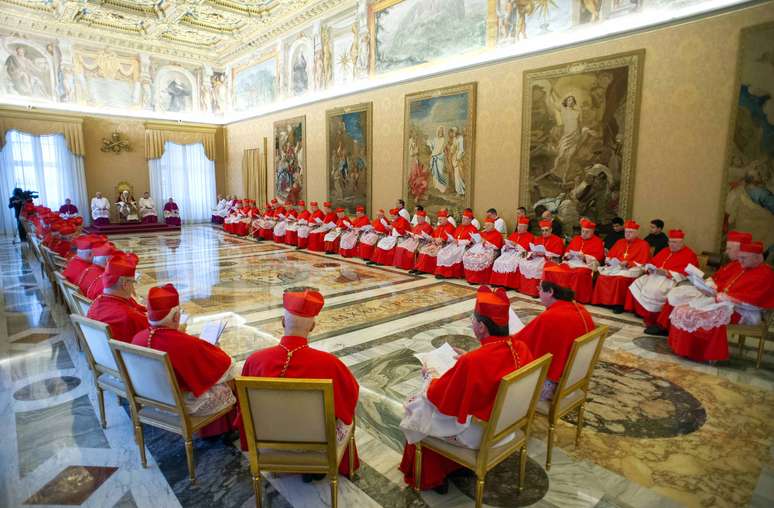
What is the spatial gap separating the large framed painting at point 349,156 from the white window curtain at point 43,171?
1078 cm

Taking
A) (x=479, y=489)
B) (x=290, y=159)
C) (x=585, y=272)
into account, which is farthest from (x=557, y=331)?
(x=290, y=159)

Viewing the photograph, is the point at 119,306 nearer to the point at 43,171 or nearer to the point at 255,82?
the point at 255,82

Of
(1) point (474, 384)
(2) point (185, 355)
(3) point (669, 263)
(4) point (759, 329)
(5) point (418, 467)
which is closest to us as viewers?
(1) point (474, 384)

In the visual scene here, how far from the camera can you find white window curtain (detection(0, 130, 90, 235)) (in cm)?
1616

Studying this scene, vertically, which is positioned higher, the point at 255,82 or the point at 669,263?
the point at 255,82

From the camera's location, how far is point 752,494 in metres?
2.84

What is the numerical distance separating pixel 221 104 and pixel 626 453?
22.1 meters

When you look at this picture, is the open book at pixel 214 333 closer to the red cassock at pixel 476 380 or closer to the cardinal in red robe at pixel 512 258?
the red cassock at pixel 476 380

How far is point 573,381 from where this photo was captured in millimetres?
3021

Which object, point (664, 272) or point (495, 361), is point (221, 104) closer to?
point (664, 272)

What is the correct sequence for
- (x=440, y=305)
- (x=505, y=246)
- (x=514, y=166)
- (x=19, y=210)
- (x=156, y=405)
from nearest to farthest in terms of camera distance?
(x=156, y=405), (x=440, y=305), (x=505, y=246), (x=514, y=166), (x=19, y=210)

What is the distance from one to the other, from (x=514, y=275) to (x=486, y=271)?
24.1 inches

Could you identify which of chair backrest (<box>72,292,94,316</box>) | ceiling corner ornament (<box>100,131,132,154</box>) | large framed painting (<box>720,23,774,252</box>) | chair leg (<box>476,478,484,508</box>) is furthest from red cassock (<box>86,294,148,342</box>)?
ceiling corner ornament (<box>100,131,132,154</box>)

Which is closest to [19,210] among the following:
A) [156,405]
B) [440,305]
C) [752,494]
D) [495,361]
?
[440,305]
